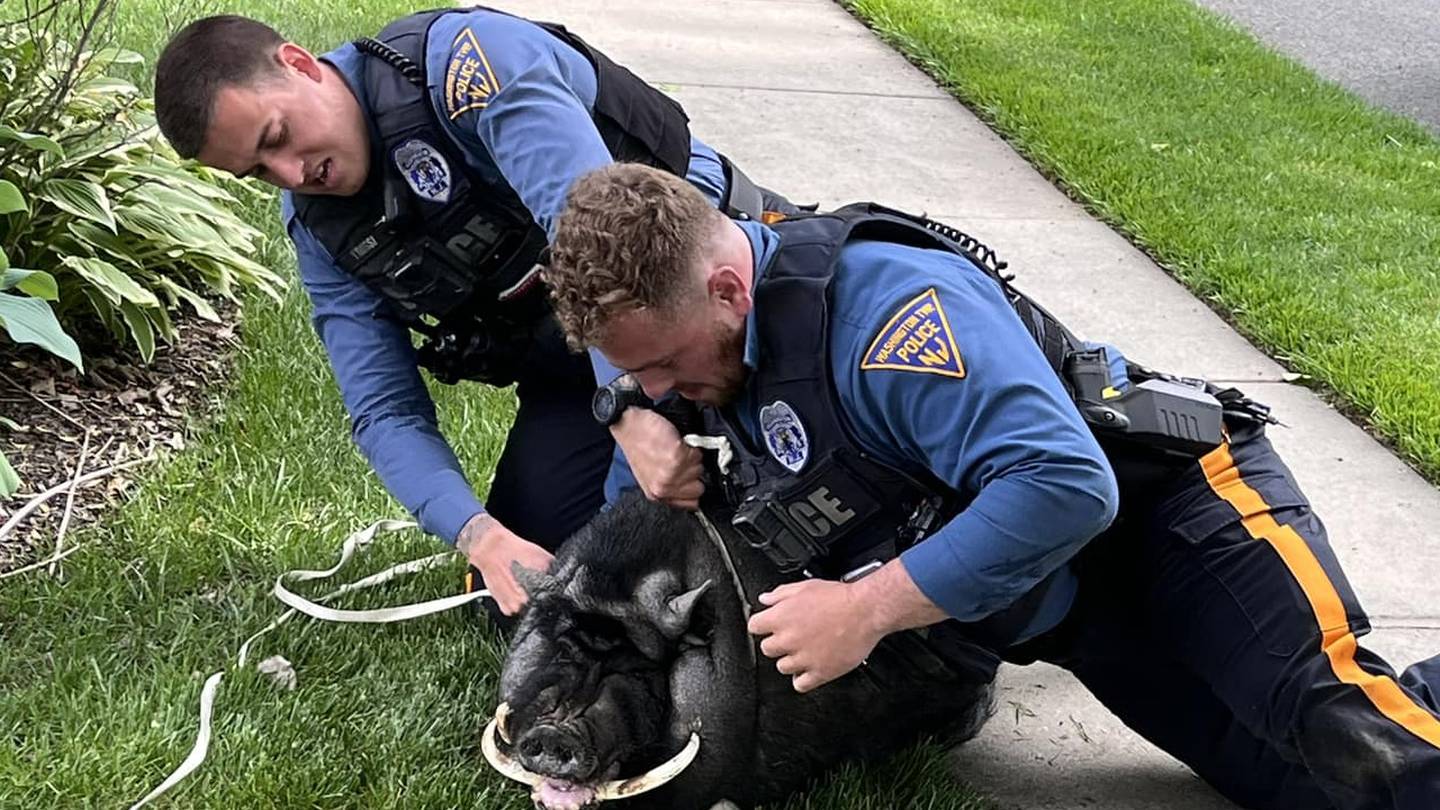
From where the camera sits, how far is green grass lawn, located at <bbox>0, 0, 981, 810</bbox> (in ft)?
9.86

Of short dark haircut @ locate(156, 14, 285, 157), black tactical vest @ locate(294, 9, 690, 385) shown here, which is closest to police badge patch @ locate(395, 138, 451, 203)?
black tactical vest @ locate(294, 9, 690, 385)

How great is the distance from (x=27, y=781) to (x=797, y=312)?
170 centimetres

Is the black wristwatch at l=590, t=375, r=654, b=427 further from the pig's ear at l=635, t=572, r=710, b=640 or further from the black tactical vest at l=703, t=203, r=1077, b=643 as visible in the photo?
the pig's ear at l=635, t=572, r=710, b=640

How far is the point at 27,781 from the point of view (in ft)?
9.59

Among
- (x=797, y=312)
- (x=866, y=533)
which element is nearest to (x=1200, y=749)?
(x=866, y=533)

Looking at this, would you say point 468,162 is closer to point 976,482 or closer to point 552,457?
point 552,457

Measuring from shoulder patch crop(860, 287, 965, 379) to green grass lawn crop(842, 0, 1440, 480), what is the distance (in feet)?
9.02

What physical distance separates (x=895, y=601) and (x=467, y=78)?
1389 millimetres

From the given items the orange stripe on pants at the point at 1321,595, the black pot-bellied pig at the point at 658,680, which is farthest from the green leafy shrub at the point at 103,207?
the orange stripe on pants at the point at 1321,595

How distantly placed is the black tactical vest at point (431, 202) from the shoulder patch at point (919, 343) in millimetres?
1094

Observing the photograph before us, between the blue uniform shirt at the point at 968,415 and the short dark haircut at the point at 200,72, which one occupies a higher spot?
the short dark haircut at the point at 200,72

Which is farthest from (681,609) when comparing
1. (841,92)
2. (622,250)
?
(841,92)

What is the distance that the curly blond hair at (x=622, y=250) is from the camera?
2348 mm

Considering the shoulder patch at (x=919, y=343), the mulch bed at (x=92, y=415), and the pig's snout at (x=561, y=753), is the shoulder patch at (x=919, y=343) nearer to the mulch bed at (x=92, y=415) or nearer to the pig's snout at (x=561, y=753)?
the pig's snout at (x=561, y=753)
